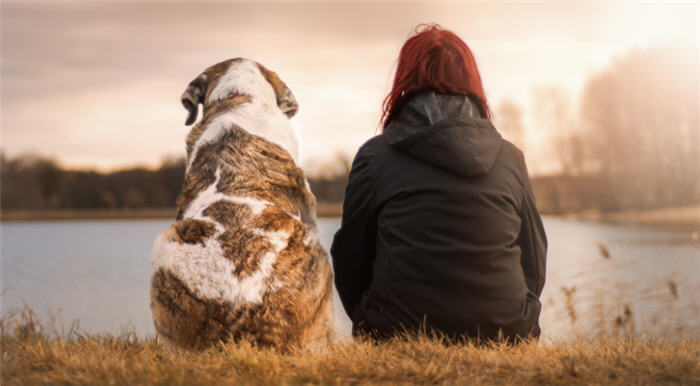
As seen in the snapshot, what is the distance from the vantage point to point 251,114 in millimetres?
4473

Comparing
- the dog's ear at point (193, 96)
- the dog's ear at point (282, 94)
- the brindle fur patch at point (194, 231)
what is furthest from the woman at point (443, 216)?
the dog's ear at point (193, 96)

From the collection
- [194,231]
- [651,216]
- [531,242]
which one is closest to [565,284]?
[531,242]

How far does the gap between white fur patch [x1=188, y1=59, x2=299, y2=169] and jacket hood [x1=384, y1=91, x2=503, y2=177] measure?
1265 mm

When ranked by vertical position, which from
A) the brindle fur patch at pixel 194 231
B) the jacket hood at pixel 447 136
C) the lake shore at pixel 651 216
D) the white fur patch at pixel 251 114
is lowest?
the lake shore at pixel 651 216

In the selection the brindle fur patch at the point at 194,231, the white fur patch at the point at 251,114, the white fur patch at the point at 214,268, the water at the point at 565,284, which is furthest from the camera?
the water at the point at 565,284

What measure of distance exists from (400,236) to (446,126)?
0.74m

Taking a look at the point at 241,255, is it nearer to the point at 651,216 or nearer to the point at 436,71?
the point at 436,71

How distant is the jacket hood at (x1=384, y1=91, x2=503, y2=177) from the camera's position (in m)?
3.23

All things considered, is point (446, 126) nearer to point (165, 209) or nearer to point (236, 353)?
point (236, 353)

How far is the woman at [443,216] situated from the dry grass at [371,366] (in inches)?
7.8

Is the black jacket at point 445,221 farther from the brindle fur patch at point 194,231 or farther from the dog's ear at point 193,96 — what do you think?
the dog's ear at point 193,96

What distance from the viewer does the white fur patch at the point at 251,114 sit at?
4.29 m

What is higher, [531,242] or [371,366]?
[531,242]

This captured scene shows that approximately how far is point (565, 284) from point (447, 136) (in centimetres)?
969
